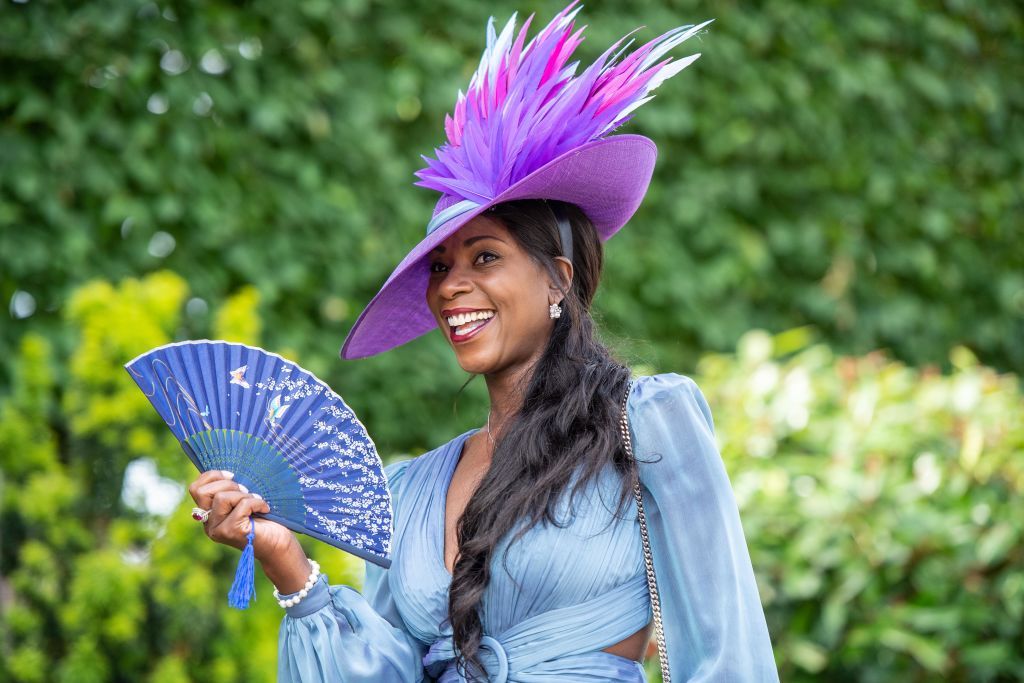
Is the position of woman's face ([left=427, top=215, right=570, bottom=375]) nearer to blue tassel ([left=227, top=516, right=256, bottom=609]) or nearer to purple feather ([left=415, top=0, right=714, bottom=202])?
purple feather ([left=415, top=0, right=714, bottom=202])

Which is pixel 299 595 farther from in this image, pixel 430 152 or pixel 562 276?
pixel 430 152

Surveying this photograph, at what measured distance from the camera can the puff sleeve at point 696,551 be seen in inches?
84.4

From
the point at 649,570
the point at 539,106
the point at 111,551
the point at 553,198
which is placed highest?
the point at 539,106

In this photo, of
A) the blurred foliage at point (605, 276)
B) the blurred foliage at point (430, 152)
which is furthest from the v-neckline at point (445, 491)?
the blurred foliage at point (430, 152)

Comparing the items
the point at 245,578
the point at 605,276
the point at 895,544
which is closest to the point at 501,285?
the point at 245,578

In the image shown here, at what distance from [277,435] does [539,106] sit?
2.53 ft

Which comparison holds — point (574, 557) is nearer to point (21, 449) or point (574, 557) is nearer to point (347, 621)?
point (347, 621)

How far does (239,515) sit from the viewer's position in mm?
2146

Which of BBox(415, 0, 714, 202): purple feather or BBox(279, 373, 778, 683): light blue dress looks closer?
BBox(279, 373, 778, 683): light blue dress

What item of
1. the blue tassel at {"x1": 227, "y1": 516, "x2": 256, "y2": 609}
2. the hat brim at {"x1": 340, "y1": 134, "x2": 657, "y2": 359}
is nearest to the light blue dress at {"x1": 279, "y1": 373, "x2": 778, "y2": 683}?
the blue tassel at {"x1": 227, "y1": 516, "x2": 256, "y2": 609}

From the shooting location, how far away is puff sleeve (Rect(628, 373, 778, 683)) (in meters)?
2.14

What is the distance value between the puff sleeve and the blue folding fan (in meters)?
0.48

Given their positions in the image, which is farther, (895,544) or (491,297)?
(895,544)

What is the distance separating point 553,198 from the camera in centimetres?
247
